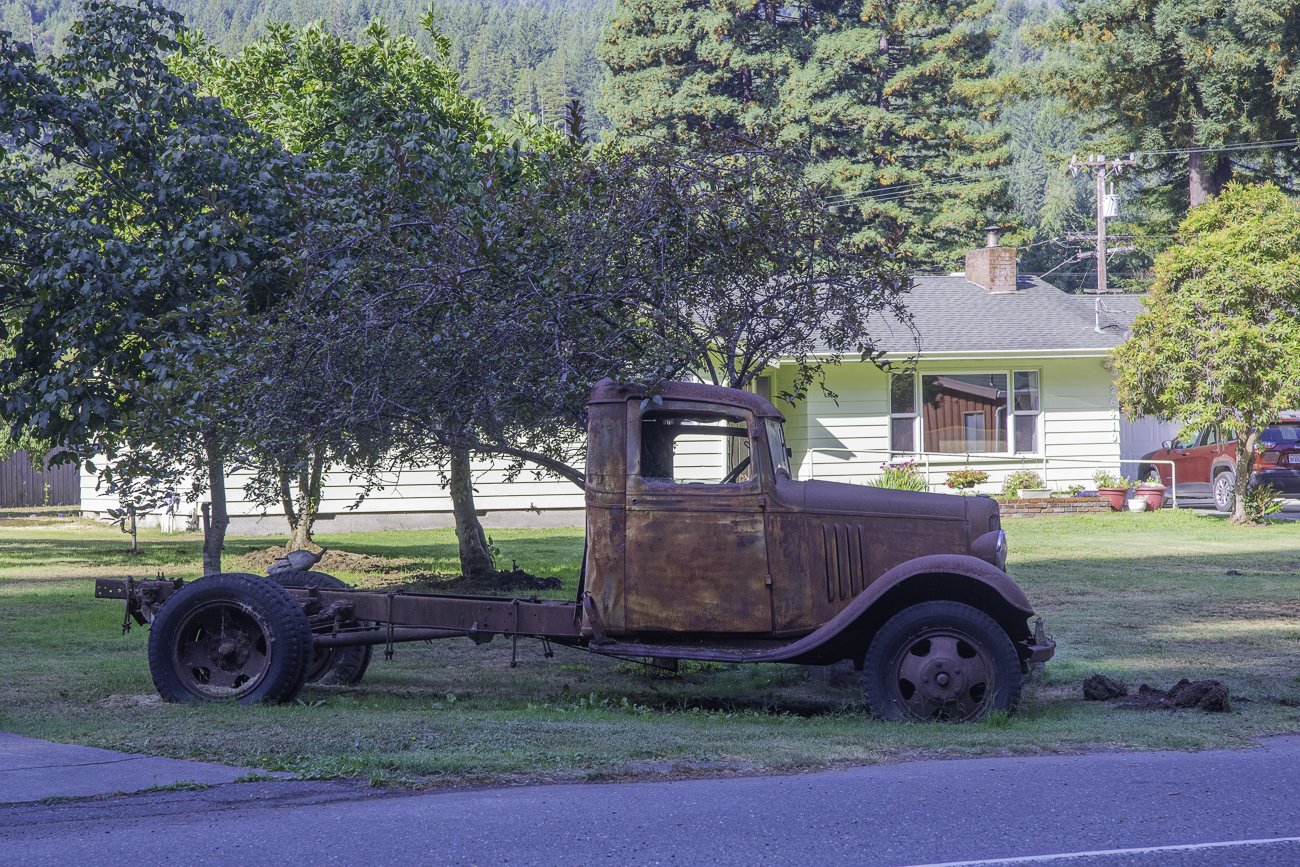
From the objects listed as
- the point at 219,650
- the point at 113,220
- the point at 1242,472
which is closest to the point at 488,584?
the point at 113,220

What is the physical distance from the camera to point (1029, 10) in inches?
4781

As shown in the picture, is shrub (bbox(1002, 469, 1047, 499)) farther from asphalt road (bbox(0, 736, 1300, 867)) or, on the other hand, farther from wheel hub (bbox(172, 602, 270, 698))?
wheel hub (bbox(172, 602, 270, 698))

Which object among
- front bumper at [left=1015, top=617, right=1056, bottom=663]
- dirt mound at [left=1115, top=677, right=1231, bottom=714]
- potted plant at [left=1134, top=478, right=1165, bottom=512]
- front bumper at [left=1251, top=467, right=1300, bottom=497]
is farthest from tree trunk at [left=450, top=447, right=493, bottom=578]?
front bumper at [left=1251, top=467, right=1300, bottom=497]

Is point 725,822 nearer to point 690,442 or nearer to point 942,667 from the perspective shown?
point 942,667

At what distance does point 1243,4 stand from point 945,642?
30.4 metres

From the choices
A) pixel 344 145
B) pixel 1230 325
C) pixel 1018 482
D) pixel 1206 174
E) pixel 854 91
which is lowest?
pixel 1018 482

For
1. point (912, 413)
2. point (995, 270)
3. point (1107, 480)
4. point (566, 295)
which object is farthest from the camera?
point (995, 270)

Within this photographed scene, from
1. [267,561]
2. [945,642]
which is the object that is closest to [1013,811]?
[945,642]

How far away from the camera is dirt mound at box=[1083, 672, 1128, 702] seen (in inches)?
287

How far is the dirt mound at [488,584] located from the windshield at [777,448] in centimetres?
593

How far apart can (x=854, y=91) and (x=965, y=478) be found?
23103 millimetres

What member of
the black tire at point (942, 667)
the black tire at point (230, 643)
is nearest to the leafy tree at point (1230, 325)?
the black tire at point (942, 667)

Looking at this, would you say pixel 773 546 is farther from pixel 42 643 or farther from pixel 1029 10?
pixel 1029 10

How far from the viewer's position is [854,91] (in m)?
→ 39.9
